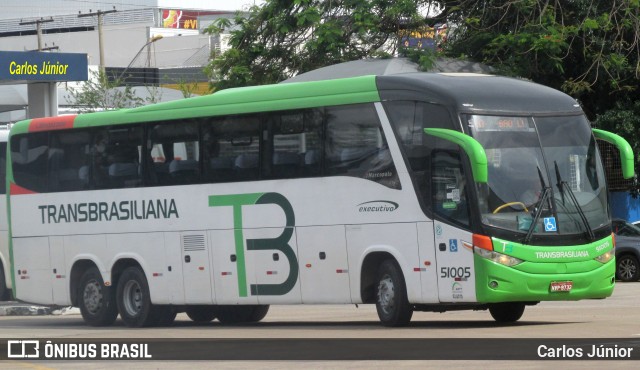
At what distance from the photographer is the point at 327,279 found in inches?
697

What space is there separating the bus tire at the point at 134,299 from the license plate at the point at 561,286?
717 centimetres

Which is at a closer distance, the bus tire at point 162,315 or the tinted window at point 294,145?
the tinted window at point 294,145

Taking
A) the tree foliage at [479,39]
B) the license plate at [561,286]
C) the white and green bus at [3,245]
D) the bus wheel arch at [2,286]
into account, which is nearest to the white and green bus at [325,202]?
the license plate at [561,286]

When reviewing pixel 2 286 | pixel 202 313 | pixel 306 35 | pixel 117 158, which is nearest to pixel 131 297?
pixel 202 313

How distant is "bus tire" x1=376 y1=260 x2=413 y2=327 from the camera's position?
1662 centimetres

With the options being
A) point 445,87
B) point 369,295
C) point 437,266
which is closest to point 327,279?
point 369,295

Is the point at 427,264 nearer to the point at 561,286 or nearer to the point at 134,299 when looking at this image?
the point at 561,286

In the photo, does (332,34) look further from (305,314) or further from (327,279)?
(327,279)

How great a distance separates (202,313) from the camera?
2125 cm

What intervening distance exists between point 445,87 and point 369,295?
306cm

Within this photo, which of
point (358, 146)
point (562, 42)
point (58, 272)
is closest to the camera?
point (358, 146)

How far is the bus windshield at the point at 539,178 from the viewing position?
1590 cm

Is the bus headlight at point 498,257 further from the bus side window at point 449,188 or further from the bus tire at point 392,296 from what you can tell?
the bus tire at point 392,296

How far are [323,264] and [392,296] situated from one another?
4.37 ft
